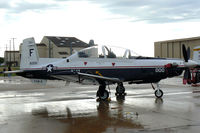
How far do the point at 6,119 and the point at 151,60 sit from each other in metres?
6.45

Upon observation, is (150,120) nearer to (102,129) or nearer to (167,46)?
(102,129)

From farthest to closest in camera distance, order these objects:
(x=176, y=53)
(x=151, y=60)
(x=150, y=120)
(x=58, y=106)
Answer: (x=176, y=53), (x=151, y=60), (x=58, y=106), (x=150, y=120)

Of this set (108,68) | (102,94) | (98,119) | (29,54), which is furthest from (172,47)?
(98,119)

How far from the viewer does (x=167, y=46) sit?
171ft

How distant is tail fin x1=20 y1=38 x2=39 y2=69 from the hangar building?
132 feet

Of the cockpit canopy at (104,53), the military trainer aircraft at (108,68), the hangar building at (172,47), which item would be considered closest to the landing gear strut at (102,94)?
the military trainer aircraft at (108,68)

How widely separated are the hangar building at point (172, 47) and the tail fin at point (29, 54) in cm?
4026

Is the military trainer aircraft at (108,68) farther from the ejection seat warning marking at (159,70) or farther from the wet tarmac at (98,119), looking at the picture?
the wet tarmac at (98,119)

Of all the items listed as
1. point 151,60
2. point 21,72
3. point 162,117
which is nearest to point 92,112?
point 162,117

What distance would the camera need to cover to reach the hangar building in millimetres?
47594

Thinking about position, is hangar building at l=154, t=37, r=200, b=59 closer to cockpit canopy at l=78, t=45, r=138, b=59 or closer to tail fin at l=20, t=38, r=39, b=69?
cockpit canopy at l=78, t=45, r=138, b=59

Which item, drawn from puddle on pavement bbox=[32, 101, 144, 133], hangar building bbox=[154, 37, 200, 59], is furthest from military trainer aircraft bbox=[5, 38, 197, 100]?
hangar building bbox=[154, 37, 200, 59]

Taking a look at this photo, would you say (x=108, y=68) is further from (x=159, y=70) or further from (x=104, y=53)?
(x=159, y=70)

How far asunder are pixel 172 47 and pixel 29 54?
43.6 metres
